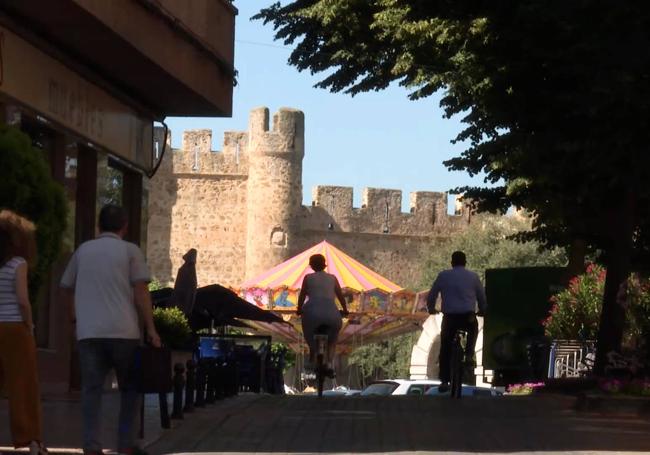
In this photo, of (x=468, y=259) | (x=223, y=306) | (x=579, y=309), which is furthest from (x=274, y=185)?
(x=579, y=309)

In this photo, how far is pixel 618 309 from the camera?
1956 cm

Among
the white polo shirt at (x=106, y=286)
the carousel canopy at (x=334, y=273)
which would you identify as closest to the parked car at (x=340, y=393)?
the carousel canopy at (x=334, y=273)

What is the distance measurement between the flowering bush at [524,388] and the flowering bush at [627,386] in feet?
15.0

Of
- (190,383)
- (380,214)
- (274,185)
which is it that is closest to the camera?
(190,383)

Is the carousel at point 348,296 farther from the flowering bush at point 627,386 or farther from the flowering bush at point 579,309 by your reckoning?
the flowering bush at point 627,386

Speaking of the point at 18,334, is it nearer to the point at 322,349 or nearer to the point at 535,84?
the point at 322,349

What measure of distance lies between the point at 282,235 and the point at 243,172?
3468mm

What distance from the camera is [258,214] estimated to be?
7881 cm

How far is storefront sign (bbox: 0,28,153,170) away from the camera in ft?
→ 50.8

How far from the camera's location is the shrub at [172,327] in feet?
70.8

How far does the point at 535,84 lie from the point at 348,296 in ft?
120

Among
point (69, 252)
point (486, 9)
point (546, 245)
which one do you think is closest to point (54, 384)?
point (69, 252)

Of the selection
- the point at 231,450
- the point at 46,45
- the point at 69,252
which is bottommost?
the point at 231,450

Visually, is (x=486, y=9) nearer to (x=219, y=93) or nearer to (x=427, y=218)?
(x=219, y=93)
